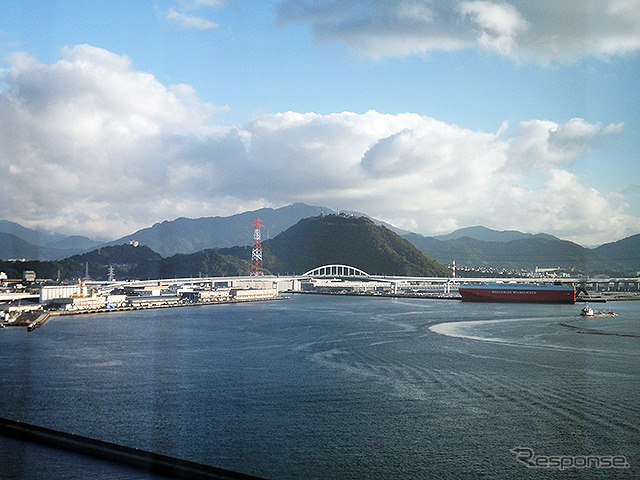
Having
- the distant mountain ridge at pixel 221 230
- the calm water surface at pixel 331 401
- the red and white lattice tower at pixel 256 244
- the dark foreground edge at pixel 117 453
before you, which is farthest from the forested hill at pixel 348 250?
the dark foreground edge at pixel 117 453

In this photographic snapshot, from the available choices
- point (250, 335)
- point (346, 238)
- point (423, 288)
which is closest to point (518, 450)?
point (250, 335)

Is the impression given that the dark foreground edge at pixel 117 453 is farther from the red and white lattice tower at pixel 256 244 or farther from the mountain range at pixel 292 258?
the mountain range at pixel 292 258

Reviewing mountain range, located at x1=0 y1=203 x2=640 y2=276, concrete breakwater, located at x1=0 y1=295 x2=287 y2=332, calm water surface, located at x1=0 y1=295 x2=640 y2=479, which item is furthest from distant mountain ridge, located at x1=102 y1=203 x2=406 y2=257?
calm water surface, located at x1=0 y1=295 x2=640 y2=479

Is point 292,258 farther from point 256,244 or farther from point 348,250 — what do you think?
point 256,244

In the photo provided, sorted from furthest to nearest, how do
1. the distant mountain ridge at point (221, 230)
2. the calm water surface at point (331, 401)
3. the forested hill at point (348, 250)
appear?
1. the distant mountain ridge at point (221, 230)
2. the forested hill at point (348, 250)
3. the calm water surface at point (331, 401)

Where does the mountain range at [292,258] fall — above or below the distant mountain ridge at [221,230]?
below

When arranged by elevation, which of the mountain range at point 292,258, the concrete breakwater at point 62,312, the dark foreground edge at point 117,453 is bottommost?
the dark foreground edge at point 117,453

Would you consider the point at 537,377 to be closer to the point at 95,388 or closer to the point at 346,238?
the point at 95,388
